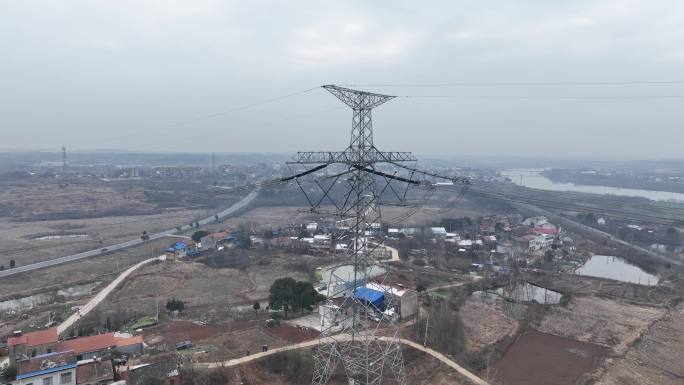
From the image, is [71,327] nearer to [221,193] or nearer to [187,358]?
[187,358]

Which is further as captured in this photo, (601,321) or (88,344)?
(601,321)

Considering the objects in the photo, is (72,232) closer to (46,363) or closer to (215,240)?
(215,240)

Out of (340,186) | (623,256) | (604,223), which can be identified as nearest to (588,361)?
(623,256)

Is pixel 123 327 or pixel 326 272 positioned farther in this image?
pixel 326 272

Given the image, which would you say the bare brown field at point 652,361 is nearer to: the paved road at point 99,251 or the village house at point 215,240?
the village house at point 215,240

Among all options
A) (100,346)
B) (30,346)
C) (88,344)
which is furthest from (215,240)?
(30,346)
